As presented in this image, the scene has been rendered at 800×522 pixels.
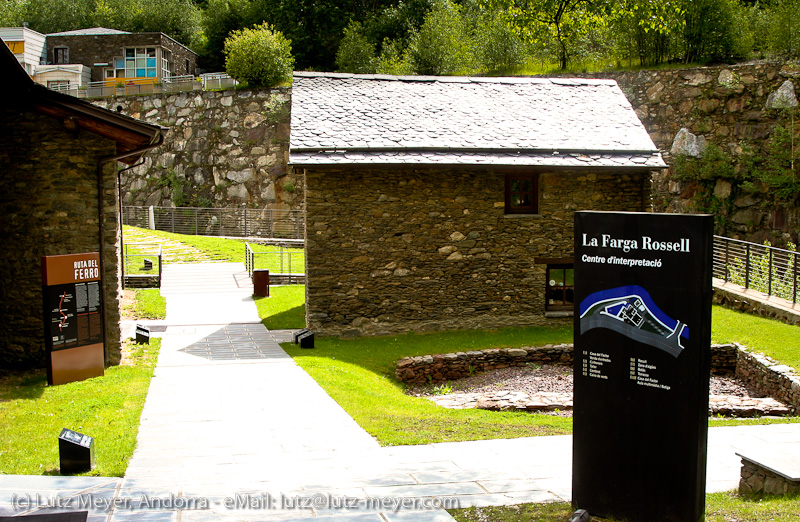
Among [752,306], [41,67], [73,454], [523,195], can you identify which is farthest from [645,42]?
[41,67]

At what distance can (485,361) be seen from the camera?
16016 millimetres

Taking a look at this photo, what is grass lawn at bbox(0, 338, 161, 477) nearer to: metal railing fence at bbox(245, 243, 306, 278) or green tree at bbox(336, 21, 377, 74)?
metal railing fence at bbox(245, 243, 306, 278)

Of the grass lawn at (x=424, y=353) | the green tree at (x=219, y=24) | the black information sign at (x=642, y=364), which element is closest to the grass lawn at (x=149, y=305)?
the grass lawn at (x=424, y=353)

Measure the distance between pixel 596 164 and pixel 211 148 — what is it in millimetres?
25422

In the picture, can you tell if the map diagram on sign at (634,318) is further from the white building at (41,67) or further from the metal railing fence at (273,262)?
the white building at (41,67)

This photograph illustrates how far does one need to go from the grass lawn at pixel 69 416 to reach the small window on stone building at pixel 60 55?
1575 inches

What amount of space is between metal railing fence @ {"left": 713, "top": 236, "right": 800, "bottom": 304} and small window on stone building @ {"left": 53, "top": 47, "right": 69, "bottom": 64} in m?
42.0

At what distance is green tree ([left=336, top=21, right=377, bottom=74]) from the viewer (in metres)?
40.1

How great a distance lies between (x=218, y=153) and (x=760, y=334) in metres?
28.7

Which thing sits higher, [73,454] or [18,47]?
[18,47]

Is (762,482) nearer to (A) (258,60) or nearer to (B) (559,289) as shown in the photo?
(B) (559,289)

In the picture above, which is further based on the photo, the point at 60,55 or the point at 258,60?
the point at 60,55

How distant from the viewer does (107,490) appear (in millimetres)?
6871

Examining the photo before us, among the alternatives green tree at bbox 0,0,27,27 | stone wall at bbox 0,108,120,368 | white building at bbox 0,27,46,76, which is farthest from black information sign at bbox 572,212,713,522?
green tree at bbox 0,0,27,27
